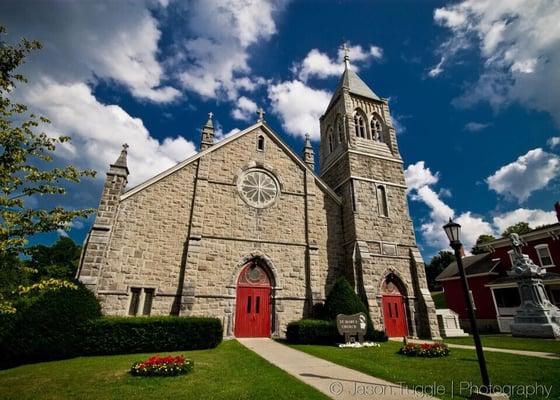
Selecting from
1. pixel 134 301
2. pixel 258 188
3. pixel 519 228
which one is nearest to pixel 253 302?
pixel 134 301

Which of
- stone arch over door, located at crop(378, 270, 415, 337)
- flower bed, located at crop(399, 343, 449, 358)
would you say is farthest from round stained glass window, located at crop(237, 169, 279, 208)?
flower bed, located at crop(399, 343, 449, 358)

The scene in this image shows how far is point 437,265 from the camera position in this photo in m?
63.9

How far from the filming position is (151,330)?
11.1 meters

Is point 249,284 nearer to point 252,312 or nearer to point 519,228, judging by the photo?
point 252,312

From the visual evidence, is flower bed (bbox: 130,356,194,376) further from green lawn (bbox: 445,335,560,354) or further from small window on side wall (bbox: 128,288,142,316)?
green lawn (bbox: 445,335,560,354)

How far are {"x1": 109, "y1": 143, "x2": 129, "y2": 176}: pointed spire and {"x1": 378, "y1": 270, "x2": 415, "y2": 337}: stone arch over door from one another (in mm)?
15873

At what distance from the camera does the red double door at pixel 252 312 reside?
49.9ft

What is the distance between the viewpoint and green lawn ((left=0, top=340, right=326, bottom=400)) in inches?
229

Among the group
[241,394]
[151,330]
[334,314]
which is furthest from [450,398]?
[151,330]

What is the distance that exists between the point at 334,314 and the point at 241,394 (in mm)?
9353

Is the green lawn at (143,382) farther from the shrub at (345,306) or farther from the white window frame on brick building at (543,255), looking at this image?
the white window frame on brick building at (543,255)

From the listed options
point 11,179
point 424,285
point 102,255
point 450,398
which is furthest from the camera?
point 424,285

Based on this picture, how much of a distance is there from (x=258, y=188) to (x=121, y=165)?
7.78 meters

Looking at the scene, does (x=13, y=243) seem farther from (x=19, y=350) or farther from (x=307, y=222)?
(x=307, y=222)
